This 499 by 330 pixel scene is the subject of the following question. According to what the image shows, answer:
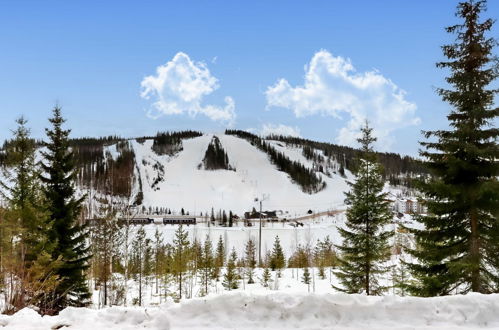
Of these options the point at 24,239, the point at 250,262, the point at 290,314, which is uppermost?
the point at 24,239

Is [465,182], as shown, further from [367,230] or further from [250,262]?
[250,262]

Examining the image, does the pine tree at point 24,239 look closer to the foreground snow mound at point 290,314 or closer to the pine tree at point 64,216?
the pine tree at point 64,216

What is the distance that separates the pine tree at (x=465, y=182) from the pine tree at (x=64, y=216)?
14691 millimetres

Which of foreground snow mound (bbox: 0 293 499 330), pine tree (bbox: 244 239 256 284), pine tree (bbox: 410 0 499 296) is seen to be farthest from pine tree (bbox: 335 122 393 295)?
pine tree (bbox: 244 239 256 284)

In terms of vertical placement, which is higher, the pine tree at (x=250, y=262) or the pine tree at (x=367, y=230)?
the pine tree at (x=367, y=230)

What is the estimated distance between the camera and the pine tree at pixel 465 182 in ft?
34.9

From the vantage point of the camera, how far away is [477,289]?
34.5 feet

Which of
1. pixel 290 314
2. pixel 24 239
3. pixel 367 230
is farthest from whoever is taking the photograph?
pixel 367 230

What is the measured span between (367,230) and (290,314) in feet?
38.8

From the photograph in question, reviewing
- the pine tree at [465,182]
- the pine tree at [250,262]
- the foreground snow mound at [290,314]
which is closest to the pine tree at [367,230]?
the pine tree at [465,182]

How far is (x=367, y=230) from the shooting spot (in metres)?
16.9

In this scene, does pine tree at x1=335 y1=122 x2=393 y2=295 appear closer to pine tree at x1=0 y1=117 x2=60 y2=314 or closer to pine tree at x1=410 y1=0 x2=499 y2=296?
pine tree at x1=410 y1=0 x2=499 y2=296

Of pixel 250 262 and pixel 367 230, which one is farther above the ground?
pixel 367 230

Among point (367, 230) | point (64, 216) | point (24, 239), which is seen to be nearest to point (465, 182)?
point (367, 230)
